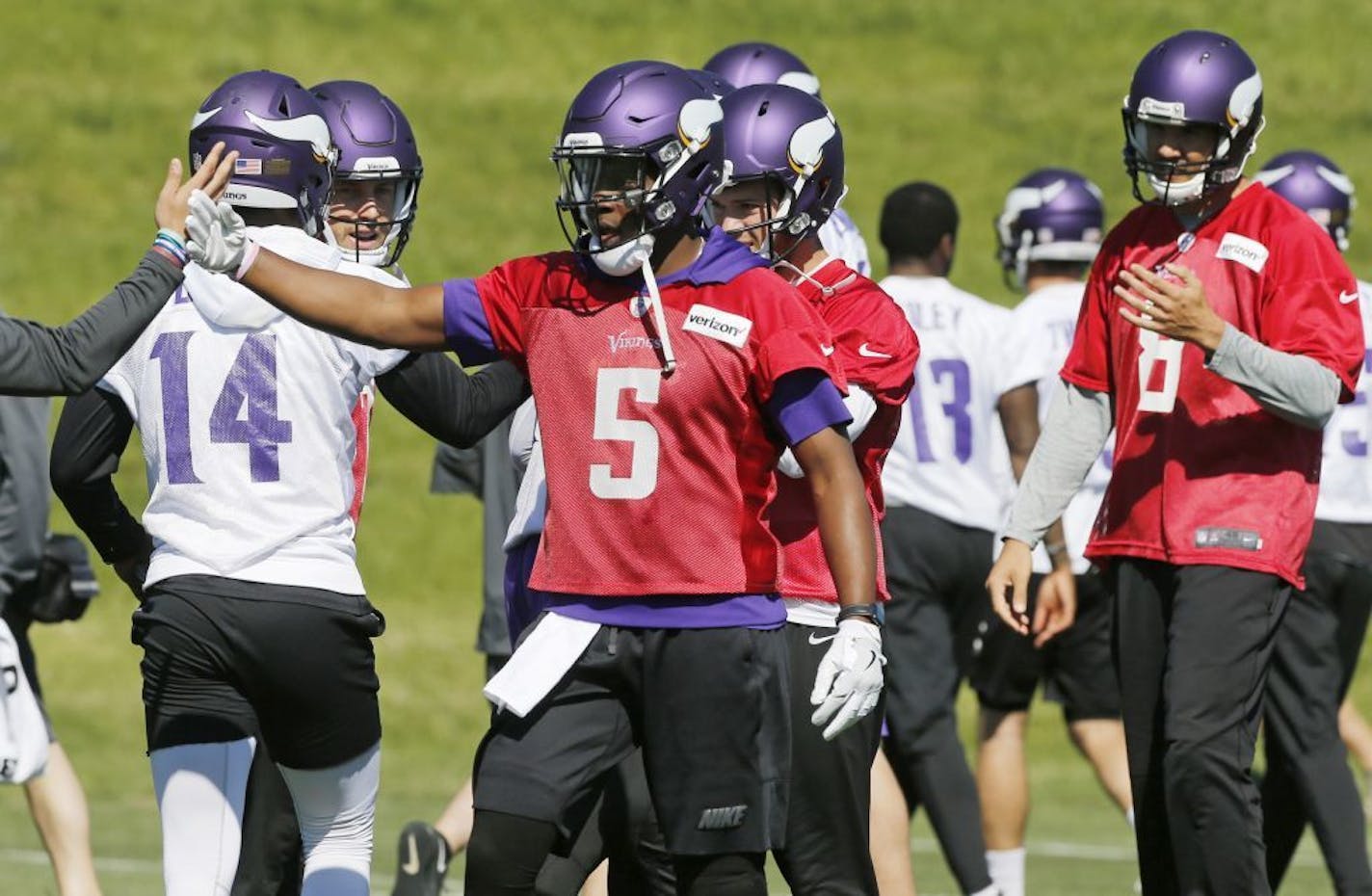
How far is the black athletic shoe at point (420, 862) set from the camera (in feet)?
23.8

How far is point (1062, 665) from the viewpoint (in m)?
8.68

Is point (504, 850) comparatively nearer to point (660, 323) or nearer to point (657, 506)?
point (657, 506)

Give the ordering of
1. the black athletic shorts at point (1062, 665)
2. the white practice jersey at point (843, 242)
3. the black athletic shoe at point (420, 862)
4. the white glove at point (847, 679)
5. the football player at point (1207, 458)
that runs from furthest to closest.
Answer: the black athletic shorts at point (1062, 665) → the black athletic shoe at point (420, 862) → the white practice jersey at point (843, 242) → the football player at point (1207, 458) → the white glove at point (847, 679)

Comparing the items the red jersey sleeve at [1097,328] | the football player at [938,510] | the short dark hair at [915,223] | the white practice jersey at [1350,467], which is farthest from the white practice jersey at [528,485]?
the white practice jersey at [1350,467]

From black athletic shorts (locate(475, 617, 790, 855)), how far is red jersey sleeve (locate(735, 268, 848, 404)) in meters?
0.50

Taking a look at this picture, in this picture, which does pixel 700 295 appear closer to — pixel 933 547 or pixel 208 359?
pixel 208 359

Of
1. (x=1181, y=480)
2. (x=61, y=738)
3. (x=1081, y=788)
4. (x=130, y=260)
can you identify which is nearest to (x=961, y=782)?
(x=1181, y=480)

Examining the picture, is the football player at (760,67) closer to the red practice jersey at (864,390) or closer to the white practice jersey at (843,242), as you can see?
the white practice jersey at (843,242)

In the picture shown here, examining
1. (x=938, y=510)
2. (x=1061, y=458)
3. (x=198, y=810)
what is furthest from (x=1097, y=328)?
(x=198, y=810)

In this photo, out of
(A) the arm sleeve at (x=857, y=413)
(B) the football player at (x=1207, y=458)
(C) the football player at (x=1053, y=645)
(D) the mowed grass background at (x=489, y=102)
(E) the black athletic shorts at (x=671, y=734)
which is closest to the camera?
(E) the black athletic shorts at (x=671, y=734)

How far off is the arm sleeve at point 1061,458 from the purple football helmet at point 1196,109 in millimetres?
595

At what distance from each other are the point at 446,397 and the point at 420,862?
240 cm

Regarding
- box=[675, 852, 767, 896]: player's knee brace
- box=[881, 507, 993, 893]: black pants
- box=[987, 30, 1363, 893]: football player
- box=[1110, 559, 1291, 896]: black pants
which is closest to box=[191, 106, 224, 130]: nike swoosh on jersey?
box=[675, 852, 767, 896]: player's knee brace

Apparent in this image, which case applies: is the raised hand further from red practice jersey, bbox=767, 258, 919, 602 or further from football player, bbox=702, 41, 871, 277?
football player, bbox=702, 41, 871, 277
